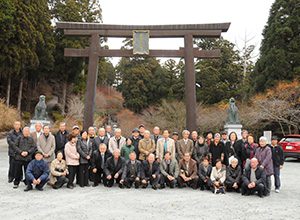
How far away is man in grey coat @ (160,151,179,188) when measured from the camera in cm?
701

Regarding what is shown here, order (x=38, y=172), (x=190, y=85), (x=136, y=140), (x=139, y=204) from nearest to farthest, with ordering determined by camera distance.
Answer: (x=139, y=204) < (x=38, y=172) < (x=136, y=140) < (x=190, y=85)

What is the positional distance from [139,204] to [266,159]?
2965 mm

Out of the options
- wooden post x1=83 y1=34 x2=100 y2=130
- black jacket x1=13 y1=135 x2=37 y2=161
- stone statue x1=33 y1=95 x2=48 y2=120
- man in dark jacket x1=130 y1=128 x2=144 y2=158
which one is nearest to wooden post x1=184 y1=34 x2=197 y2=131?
wooden post x1=83 y1=34 x2=100 y2=130

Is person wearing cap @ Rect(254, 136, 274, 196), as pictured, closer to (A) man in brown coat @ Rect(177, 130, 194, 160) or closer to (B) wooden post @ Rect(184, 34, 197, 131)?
(A) man in brown coat @ Rect(177, 130, 194, 160)

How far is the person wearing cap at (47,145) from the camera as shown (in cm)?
702

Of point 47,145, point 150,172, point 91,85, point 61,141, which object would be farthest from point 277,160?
point 91,85

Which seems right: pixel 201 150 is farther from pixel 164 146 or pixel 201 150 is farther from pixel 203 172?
pixel 164 146

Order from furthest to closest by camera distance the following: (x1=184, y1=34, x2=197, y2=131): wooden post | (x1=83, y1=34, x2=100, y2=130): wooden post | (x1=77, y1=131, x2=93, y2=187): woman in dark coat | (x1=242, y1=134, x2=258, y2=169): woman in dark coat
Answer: (x1=83, y1=34, x2=100, y2=130): wooden post
(x1=184, y1=34, x2=197, y2=131): wooden post
(x1=242, y1=134, x2=258, y2=169): woman in dark coat
(x1=77, y1=131, x2=93, y2=187): woman in dark coat

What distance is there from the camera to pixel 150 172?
23.1 ft

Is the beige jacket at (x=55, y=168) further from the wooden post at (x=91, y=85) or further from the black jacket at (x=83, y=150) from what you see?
the wooden post at (x=91, y=85)

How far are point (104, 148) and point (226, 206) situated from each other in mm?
3015

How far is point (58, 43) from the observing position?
23.8 metres

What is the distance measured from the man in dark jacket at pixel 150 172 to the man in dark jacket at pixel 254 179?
1.82 metres

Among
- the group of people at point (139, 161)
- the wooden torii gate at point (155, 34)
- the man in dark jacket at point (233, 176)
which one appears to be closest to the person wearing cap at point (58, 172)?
the group of people at point (139, 161)
